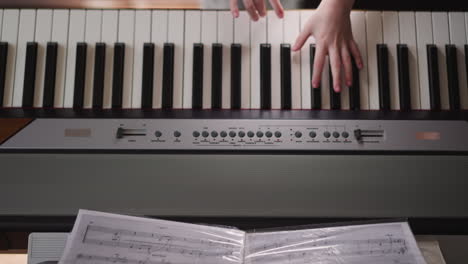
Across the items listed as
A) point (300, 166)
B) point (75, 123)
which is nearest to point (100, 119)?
point (75, 123)

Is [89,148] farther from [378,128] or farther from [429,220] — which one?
[429,220]

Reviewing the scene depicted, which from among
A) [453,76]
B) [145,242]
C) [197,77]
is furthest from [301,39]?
[145,242]

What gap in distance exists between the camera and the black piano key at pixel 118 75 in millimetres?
958

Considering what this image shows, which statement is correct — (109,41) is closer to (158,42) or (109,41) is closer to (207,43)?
(158,42)

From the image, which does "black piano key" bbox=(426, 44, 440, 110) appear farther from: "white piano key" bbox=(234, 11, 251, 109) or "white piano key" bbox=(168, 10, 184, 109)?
"white piano key" bbox=(168, 10, 184, 109)

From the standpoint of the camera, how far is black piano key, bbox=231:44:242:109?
96 cm

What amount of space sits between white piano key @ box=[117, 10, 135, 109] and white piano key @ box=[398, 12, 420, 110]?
71 cm

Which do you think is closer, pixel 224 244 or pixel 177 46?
pixel 224 244

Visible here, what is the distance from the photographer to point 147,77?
3.16 feet

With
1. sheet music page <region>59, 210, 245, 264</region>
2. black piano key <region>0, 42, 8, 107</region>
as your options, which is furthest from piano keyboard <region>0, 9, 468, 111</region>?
sheet music page <region>59, 210, 245, 264</region>

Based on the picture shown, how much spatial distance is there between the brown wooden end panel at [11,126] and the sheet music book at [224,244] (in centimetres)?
35

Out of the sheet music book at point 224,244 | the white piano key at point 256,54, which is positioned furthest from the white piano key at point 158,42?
the sheet music book at point 224,244

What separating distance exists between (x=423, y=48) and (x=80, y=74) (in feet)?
2.94

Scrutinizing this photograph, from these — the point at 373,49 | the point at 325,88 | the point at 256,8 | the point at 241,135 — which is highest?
the point at 256,8
